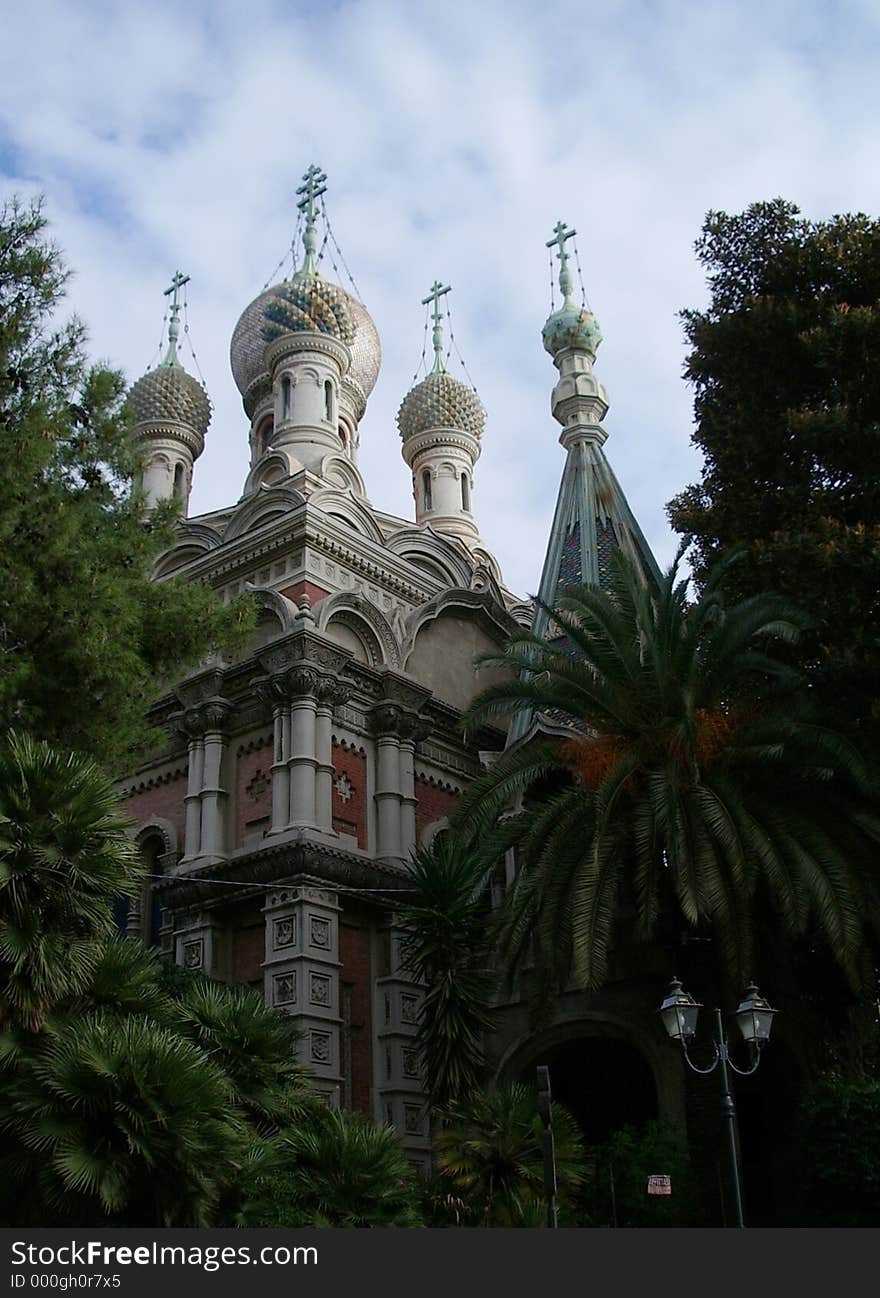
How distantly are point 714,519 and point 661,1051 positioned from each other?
634cm

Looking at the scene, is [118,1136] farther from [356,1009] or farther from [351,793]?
[351,793]

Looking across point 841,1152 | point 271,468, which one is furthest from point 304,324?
point 841,1152

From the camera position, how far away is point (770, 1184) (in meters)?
15.1

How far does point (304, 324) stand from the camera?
25.2 meters

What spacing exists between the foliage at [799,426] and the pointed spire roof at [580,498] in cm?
388

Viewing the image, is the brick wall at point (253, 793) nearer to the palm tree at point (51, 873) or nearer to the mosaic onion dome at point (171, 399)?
the palm tree at point (51, 873)

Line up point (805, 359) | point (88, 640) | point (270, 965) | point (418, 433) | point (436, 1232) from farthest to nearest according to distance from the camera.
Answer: point (418, 433)
point (270, 965)
point (805, 359)
point (88, 640)
point (436, 1232)

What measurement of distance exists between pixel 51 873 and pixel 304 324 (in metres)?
17.7

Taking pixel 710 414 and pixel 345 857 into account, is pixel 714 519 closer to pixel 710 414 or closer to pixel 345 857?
pixel 710 414

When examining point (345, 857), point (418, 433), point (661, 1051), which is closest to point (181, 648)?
point (345, 857)

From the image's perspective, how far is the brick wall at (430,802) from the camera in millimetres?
19625

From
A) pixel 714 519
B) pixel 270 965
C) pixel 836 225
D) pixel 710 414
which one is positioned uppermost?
pixel 836 225

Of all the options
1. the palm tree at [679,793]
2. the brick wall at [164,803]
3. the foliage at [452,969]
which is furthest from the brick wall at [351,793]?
the palm tree at [679,793]

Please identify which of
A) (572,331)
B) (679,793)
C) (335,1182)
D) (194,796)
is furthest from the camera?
(572,331)
